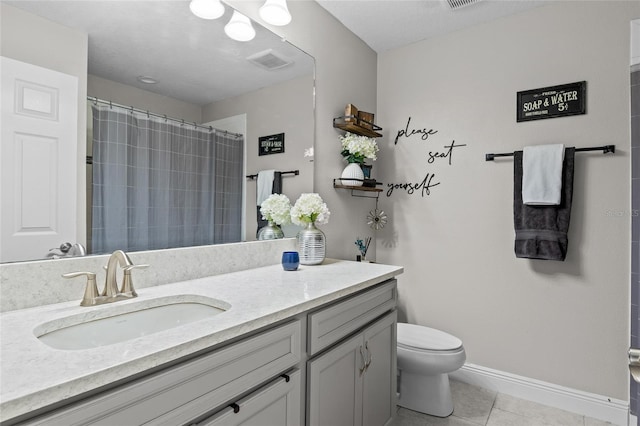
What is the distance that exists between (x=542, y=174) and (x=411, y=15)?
4.33 ft

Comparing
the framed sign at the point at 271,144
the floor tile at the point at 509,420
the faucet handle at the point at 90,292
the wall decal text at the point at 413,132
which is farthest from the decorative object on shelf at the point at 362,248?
the faucet handle at the point at 90,292

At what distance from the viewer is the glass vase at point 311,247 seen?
190cm

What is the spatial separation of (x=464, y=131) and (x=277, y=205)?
4.79ft

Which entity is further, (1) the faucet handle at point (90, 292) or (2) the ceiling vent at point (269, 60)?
(2) the ceiling vent at point (269, 60)

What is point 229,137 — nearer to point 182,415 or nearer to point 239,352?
point 239,352

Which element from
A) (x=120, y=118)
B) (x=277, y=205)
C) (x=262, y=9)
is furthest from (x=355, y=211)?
(x=120, y=118)

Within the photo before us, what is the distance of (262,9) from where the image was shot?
174 centimetres

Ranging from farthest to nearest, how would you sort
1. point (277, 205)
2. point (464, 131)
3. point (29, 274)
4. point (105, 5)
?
1. point (464, 131)
2. point (277, 205)
3. point (105, 5)
4. point (29, 274)

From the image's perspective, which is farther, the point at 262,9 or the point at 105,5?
the point at 262,9

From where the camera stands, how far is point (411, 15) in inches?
92.3

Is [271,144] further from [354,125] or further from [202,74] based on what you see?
[354,125]

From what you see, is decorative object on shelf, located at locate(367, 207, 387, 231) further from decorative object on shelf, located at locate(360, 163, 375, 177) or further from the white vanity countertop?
the white vanity countertop

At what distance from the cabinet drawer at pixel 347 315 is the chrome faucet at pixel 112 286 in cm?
62

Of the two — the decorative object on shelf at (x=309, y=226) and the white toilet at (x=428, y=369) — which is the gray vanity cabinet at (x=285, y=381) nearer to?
the white toilet at (x=428, y=369)
